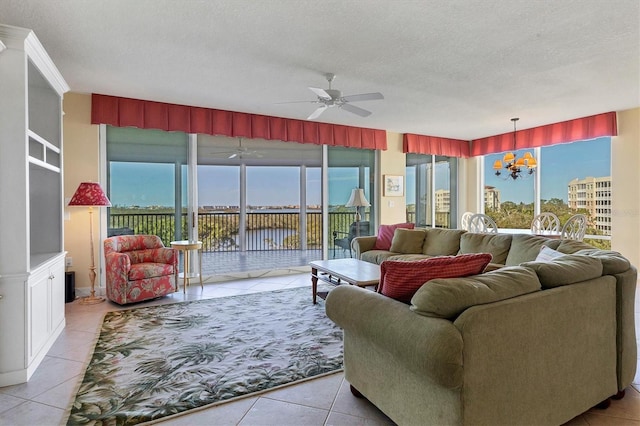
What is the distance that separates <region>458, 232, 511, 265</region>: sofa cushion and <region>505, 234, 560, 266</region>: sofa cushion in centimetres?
7

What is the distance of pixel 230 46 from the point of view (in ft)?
9.96

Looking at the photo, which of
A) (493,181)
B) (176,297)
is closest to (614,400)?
(176,297)

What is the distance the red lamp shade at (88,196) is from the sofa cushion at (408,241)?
3.68m

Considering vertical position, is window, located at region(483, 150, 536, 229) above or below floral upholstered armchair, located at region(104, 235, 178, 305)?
above

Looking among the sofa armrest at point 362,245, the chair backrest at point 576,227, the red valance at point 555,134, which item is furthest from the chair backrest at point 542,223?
the sofa armrest at point 362,245

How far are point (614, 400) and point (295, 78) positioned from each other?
12.0 feet

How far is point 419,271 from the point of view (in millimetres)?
1686

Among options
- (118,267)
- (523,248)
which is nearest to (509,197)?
(523,248)

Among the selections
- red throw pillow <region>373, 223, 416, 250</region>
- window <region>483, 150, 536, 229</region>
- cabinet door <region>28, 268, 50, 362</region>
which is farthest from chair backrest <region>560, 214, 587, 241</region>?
cabinet door <region>28, 268, 50, 362</region>

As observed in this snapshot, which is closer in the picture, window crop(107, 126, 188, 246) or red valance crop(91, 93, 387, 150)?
red valance crop(91, 93, 387, 150)

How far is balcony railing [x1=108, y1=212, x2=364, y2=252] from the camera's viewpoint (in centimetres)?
489

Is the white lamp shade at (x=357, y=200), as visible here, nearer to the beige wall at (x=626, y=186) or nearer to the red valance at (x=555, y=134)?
the red valance at (x=555, y=134)

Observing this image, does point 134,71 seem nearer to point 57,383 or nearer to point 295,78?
point 295,78

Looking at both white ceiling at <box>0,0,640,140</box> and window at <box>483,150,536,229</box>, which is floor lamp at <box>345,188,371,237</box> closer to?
white ceiling at <box>0,0,640,140</box>
